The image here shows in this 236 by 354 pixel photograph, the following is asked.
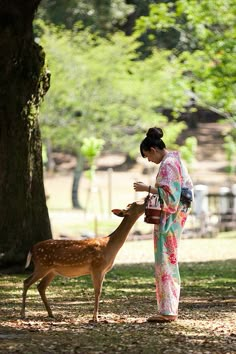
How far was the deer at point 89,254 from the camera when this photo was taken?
9258mm

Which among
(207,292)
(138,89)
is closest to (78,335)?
(207,292)

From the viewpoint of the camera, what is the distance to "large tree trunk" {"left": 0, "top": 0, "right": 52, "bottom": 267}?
46.9 ft

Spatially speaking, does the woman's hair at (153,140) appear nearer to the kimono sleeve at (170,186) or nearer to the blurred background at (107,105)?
the kimono sleeve at (170,186)

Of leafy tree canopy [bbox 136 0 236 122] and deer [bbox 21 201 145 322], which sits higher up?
leafy tree canopy [bbox 136 0 236 122]

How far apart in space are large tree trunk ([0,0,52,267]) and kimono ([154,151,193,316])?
5658 mm

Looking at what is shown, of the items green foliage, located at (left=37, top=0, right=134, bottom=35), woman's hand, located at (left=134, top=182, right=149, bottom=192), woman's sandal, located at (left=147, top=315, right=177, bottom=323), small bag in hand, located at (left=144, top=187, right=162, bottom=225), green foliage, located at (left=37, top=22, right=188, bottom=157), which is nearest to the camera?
woman's hand, located at (left=134, top=182, right=149, bottom=192)

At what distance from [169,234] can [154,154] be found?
2.37 ft

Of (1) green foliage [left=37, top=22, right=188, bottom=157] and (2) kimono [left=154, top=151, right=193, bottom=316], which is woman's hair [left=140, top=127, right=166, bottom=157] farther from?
(1) green foliage [left=37, top=22, right=188, bottom=157]

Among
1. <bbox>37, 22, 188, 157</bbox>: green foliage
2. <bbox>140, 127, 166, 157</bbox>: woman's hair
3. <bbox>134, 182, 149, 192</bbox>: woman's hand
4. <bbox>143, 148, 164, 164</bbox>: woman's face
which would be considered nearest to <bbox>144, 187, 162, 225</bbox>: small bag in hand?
<bbox>134, 182, 149, 192</bbox>: woman's hand

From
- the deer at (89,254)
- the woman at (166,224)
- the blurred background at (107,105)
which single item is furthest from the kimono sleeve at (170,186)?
the blurred background at (107,105)

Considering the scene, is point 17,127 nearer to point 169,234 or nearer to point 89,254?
point 89,254

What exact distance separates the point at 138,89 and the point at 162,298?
33291 mm

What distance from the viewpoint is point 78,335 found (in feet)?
26.9

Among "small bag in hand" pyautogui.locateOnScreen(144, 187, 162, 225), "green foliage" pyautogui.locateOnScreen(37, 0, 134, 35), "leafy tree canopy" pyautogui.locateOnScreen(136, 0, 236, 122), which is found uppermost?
"green foliage" pyautogui.locateOnScreen(37, 0, 134, 35)
